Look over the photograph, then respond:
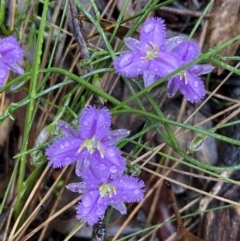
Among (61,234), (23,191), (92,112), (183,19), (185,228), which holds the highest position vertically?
(92,112)

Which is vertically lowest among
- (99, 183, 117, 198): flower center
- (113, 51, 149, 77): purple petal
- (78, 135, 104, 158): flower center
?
(99, 183, 117, 198): flower center

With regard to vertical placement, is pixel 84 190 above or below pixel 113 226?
above

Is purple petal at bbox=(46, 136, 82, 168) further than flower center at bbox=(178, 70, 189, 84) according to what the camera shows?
No

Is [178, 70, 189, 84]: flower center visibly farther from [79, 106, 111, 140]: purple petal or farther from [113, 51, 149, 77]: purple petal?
[79, 106, 111, 140]: purple petal

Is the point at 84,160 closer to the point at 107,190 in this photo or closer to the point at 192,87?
the point at 107,190

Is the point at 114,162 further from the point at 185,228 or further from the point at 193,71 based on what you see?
the point at 185,228

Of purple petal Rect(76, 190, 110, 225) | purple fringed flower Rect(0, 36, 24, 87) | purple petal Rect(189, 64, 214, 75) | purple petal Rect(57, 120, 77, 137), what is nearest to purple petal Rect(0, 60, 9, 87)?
purple fringed flower Rect(0, 36, 24, 87)

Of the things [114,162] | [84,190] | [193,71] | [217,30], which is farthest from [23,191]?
[217,30]
